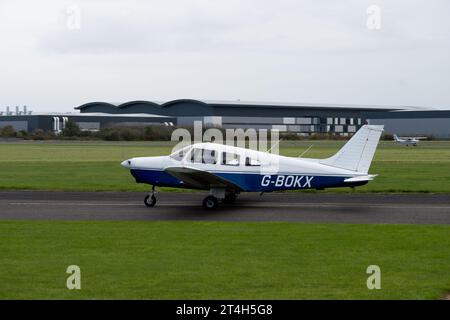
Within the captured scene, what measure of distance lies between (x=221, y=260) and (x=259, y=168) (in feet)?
31.8

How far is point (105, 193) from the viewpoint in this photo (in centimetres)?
2775

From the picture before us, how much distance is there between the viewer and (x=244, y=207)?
2259 cm

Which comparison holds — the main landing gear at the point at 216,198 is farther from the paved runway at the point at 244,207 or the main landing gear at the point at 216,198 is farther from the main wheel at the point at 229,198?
the paved runway at the point at 244,207

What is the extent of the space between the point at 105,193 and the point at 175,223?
10099 mm

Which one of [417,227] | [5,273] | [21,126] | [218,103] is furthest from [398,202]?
[21,126]

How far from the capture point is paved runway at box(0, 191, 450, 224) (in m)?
19.8

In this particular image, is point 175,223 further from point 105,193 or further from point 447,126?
point 447,126

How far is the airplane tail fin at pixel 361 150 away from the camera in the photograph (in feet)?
72.3

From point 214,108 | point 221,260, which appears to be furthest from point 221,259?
point 214,108

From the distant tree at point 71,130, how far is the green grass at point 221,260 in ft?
263

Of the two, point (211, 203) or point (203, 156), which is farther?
point (203, 156)

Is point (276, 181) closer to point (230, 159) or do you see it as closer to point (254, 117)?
point (230, 159)

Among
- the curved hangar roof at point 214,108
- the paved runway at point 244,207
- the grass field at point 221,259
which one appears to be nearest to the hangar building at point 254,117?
Answer: the curved hangar roof at point 214,108

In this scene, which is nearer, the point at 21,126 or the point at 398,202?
the point at 398,202
